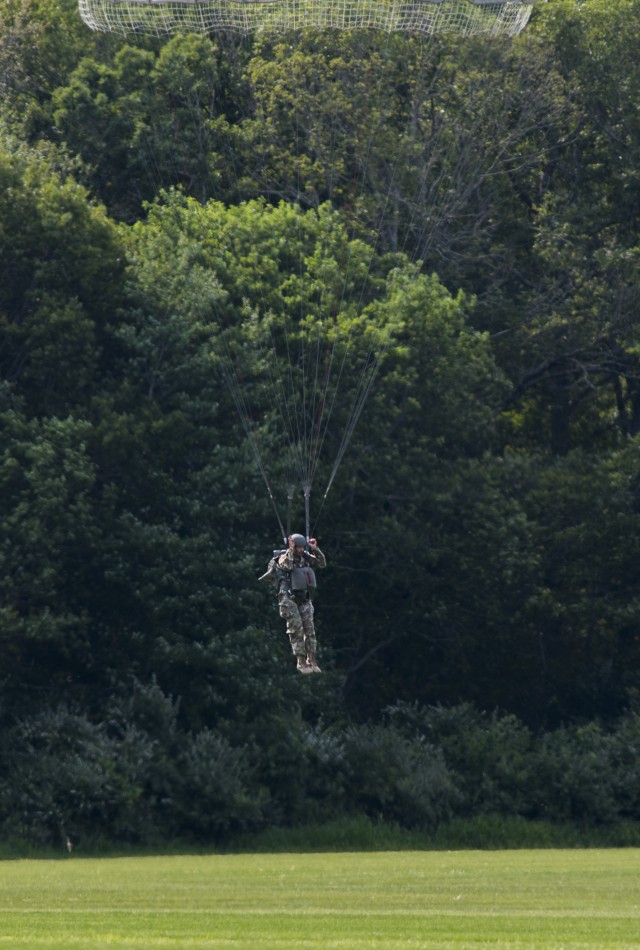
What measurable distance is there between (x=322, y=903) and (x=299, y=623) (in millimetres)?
4510

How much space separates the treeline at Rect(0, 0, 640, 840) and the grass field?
20.1 feet

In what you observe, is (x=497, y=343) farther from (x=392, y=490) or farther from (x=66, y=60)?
(x=66, y=60)

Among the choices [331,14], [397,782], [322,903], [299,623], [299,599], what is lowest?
[322,903]

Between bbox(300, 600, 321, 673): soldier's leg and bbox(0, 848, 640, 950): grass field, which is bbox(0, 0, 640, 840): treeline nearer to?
bbox(0, 848, 640, 950): grass field

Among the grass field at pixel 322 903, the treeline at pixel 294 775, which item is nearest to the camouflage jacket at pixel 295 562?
the grass field at pixel 322 903

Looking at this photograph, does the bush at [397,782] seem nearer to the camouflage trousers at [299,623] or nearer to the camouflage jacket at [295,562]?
the camouflage trousers at [299,623]

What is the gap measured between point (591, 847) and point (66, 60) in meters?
30.8

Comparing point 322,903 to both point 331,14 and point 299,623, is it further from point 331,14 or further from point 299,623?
point 331,14

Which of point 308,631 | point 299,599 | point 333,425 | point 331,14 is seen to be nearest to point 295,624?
point 308,631

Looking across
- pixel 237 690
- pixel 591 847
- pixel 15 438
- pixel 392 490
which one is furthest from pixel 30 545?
pixel 591 847

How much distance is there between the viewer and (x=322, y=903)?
88.9 ft

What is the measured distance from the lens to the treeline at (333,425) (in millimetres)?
43688

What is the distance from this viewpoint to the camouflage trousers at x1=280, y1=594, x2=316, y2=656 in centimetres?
2878

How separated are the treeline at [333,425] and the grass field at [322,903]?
6114mm
